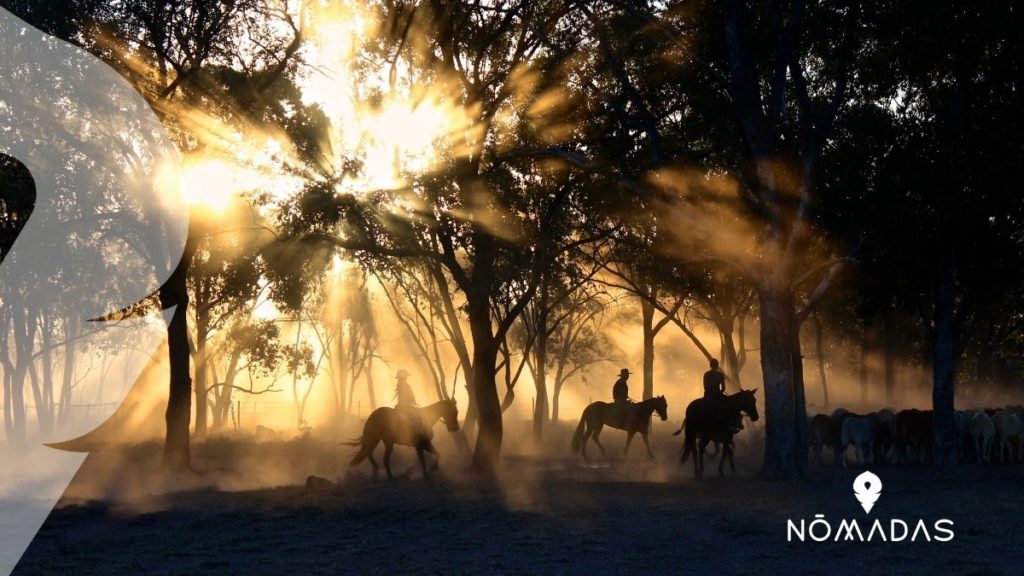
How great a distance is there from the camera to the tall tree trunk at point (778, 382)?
83.3 feet

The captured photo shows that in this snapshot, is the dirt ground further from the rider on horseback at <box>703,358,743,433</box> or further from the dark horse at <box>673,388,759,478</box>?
the rider on horseback at <box>703,358,743,433</box>

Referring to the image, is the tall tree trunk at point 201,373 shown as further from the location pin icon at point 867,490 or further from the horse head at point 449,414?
the location pin icon at point 867,490

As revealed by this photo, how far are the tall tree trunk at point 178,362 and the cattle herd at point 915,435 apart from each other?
18030mm

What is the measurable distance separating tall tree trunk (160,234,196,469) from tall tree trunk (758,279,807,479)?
1449cm

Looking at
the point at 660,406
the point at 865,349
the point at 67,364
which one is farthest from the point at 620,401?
the point at 67,364

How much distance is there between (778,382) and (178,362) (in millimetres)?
14983

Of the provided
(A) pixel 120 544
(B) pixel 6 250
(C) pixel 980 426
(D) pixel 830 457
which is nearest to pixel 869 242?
Answer: (C) pixel 980 426

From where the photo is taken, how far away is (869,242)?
27.6 meters

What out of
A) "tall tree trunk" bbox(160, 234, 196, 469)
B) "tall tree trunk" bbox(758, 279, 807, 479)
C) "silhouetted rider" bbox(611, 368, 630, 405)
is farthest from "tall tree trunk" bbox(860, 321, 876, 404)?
"tall tree trunk" bbox(160, 234, 196, 469)

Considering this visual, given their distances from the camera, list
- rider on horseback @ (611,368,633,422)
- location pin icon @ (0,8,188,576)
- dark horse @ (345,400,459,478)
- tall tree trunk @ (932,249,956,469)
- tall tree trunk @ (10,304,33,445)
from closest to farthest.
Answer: tall tree trunk @ (932,249,956,469) → dark horse @ (345,400,459,478) → location pin icon @ (0,8,188,576) → rider on horseback @ (611,368,633,422) → tall tree trunk @ (10,304,33,445)

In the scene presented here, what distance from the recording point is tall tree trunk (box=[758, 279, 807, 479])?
25.4 metres

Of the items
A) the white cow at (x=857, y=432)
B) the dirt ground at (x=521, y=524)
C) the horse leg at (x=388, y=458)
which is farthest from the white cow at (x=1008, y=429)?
the horse leg at (x=388, y=458)

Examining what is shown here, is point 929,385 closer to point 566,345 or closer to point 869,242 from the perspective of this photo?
point 566,345

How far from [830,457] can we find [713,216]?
39.8ft
